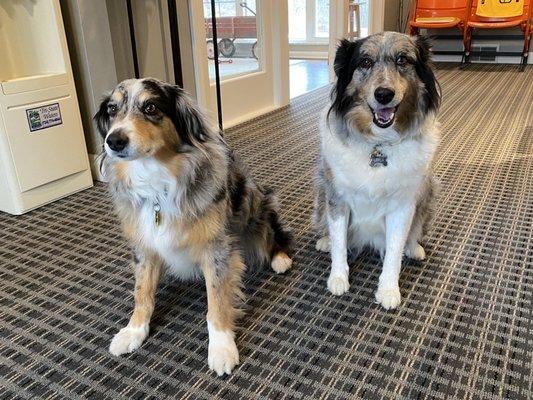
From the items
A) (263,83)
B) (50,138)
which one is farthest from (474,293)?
(263,83)

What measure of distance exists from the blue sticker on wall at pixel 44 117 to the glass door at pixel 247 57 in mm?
1288

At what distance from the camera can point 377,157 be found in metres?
1.60

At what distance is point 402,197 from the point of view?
5.34 feet

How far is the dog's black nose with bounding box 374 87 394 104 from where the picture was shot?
58.6 inches

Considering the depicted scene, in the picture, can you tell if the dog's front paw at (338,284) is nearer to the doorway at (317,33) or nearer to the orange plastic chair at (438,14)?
the doorway at (317,33)

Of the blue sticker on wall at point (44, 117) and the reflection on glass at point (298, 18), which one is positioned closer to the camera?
the blue sticker on wall at point (44, 117)

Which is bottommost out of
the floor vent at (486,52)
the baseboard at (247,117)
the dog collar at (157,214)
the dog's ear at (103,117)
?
the baseboard at (247,117)

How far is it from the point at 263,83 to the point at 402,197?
3.10 m

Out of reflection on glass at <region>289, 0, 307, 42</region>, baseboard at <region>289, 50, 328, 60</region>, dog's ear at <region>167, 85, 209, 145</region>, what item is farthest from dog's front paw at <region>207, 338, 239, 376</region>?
reflection on glass at <region>289, 0, 307, 42</region>

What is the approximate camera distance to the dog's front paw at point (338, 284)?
1765 mm

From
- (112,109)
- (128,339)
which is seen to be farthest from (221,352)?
(112,109)

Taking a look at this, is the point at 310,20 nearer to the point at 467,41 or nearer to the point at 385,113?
the point at 467,41

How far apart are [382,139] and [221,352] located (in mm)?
864

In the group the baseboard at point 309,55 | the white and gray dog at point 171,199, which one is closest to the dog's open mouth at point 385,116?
the white and gray dog at point 171,199
